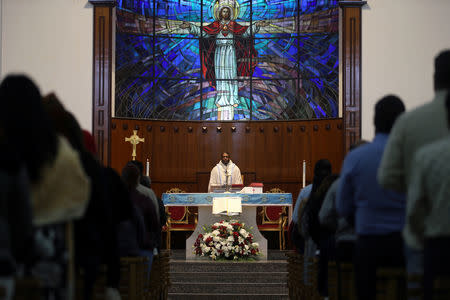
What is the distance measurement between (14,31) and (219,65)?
431cm

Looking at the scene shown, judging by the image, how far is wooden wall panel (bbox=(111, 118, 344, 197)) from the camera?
46.4 feet

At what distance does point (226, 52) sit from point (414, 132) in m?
12.1

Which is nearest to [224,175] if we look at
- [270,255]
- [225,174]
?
[225,174]

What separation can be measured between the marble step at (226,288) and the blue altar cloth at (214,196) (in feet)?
8.59

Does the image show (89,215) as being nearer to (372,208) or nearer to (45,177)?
(45,177)

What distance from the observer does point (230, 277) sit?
945 cm

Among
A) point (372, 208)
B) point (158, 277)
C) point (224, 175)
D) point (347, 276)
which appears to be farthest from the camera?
point (224, 175)

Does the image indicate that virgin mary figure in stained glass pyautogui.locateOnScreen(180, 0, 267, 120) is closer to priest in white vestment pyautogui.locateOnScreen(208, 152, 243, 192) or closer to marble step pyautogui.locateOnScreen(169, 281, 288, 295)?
priest in white vestment pyautogui.locateOnScreen(208, 152, 243, 192)

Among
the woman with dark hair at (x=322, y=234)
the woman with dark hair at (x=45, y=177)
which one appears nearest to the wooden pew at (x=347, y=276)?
the woman with dark hair at (x=322, y=234)

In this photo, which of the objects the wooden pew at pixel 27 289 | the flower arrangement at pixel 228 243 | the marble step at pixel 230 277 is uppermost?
the wooden pew at pixel 27 289

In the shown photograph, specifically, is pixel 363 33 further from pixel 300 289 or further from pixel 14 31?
pixel 300 289

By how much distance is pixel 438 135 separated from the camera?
327cm

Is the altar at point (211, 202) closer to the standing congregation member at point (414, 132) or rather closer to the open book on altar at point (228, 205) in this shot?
the open book on altar at point (228, 205)

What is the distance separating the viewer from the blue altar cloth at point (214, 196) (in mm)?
11625
